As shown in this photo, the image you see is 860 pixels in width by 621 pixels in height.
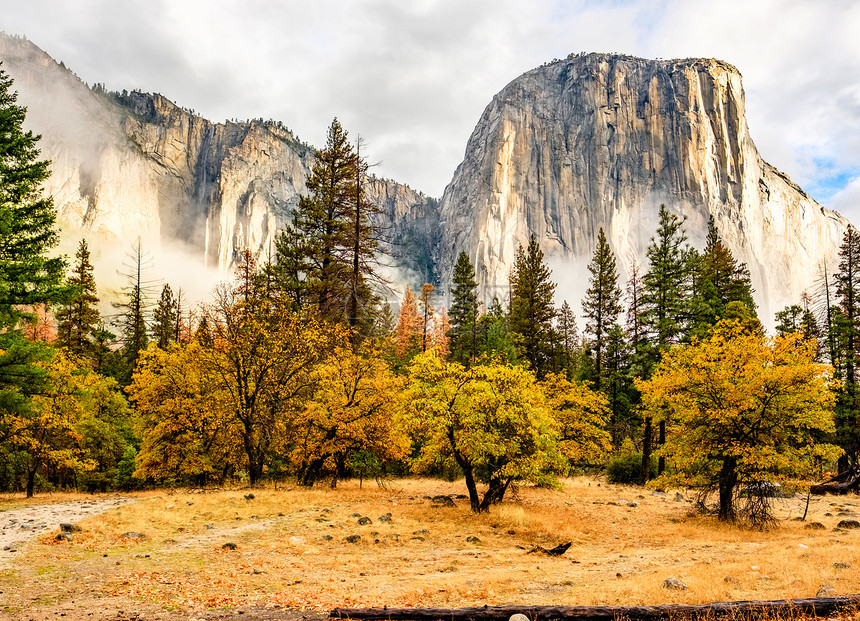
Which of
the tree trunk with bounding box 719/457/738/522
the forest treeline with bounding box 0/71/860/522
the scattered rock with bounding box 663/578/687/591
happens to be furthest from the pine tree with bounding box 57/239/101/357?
the tree trunk with bounding box 719/457/738/522

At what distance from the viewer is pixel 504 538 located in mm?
15758

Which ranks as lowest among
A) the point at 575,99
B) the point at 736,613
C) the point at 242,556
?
the point at 242,556

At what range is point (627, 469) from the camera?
1291 inches

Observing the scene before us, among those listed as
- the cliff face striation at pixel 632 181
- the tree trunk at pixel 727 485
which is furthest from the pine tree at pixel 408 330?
the cliff face striation at pixel 632 181

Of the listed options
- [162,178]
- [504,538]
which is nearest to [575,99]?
[162,178]

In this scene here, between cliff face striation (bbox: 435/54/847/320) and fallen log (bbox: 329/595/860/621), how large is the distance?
12651cm

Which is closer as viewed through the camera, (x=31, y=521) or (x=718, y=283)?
(x=31, y=521)

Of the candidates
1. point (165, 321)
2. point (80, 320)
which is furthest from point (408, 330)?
point (80, 320)

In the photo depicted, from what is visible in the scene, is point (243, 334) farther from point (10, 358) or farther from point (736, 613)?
point (736, 613)

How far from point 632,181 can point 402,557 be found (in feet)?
506

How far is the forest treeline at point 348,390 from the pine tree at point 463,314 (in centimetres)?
780

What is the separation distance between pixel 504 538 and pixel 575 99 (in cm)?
16479

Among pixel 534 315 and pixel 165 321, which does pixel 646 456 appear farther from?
pixel 165 321

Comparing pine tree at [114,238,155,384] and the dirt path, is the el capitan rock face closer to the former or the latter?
pine tree at [114,238,155,384]
